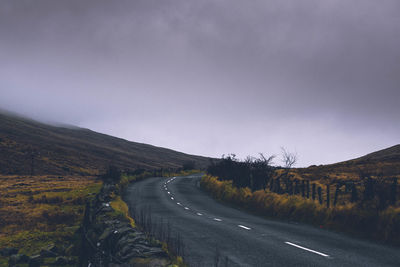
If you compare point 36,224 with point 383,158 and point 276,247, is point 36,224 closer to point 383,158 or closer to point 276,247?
point 276,247

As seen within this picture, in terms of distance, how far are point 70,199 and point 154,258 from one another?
70.8ft

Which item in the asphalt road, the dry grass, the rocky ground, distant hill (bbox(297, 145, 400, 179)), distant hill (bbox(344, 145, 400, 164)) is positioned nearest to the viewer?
the rocky ground

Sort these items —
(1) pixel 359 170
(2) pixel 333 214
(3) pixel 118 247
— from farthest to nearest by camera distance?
(1) pixel 359 170
(2) pixel 333 214
(3) pixel 118 247

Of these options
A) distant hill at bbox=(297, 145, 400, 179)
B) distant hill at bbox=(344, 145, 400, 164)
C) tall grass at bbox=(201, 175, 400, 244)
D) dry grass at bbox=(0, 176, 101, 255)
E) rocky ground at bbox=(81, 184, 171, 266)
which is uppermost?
distant hill at bbox=(344, 145, 400, 164)

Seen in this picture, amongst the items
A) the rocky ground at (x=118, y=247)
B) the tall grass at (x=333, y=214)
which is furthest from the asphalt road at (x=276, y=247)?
the rocky ground at (x=118, y=247)

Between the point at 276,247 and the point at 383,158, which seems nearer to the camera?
the point at 276,247

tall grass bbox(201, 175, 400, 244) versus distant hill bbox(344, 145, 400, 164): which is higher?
distant hill bbox(344, 145, 400, 164)

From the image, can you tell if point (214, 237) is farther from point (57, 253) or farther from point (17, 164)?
point (17, 164)

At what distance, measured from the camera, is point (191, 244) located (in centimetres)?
1031

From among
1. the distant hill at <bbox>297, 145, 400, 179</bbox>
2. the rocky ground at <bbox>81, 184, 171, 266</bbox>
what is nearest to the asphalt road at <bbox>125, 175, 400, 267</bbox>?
the rocky ground at <bbox>81, 184, 171, 266</bbox>

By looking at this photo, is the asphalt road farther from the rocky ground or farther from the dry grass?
the dry grass

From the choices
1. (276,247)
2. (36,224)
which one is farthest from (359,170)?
(36,224)

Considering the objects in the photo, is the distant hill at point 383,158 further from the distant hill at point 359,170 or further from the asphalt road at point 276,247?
the asphalt road at point 276,247

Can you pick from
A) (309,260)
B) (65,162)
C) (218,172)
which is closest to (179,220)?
(309,260)
